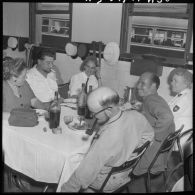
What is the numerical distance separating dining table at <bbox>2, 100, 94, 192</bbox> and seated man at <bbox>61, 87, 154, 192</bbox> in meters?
0.11

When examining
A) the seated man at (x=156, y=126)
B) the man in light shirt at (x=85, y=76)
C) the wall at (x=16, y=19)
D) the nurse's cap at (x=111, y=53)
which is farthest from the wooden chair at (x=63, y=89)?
the seated man at (x=156, y=126)

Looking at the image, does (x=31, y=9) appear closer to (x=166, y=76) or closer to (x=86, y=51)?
(x=86, y=51)

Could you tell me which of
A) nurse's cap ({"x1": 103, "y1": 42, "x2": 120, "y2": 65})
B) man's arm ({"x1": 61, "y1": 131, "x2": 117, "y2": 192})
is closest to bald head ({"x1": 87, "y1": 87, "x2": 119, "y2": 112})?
man's arm ({"x1": 61, "y1": 131, "x2": 117, "y2": 192})

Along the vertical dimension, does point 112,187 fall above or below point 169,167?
above

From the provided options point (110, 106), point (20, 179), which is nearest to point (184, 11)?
point (110, 106)

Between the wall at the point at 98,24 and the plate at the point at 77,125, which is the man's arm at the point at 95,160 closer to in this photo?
the plate at the point at 77,125

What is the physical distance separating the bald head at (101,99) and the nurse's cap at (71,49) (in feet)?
7.13

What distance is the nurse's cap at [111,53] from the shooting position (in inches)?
125

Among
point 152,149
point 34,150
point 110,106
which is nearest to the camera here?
point 110,106

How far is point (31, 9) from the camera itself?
348cm

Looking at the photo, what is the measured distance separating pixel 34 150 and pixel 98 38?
2042 mm

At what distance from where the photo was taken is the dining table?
1471 mm

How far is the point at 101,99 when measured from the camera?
1.39 meters

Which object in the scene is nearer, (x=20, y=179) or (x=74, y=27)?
(x=20, y=179)
